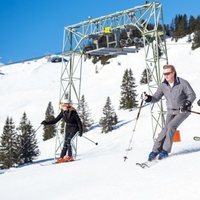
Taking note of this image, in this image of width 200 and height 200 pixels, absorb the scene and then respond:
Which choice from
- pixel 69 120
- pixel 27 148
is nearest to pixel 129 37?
pixel 69 120

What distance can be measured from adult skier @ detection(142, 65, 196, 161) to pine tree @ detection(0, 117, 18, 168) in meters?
52.8

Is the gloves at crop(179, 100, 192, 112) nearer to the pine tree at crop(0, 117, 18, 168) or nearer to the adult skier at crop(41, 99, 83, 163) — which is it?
the adult skier at crop(41, 99, 83, 163)

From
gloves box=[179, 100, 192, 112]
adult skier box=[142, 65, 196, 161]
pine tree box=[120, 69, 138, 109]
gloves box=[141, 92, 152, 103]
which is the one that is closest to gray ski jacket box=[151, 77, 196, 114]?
adult skier box=[142, 65, 196, 161]

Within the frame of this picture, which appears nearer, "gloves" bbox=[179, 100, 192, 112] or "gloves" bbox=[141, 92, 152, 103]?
"gloves" bbox=[179, 100, 192, 112]

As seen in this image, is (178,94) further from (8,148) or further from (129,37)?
(8,148)

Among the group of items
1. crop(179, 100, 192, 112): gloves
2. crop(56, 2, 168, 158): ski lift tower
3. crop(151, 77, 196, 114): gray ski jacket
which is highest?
crop(56, 2, 168, 158): ski lift tower

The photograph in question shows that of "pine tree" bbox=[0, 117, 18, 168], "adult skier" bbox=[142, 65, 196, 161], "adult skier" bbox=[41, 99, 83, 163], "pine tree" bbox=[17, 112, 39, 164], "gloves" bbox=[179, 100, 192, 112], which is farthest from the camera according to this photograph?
"pine tree" bbox=[0, 117, 18, 168]

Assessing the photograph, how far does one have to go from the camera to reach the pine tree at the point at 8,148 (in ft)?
195

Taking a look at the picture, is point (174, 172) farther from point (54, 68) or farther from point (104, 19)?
point (54, 68)

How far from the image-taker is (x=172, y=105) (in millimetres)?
8078

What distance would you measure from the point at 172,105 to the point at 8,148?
55.9 m

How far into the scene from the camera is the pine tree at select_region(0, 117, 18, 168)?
195ft

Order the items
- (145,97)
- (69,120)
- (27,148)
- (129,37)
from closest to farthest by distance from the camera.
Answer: (145,97)
(69,120)
(129,37)
(27,148)

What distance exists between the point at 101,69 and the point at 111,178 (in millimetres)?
107996
